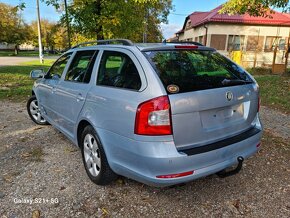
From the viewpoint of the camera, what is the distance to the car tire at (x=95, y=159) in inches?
116

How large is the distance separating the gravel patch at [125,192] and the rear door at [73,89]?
614mm

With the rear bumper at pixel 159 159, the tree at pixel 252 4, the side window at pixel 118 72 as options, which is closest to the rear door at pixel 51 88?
the side window at pixel 118 72

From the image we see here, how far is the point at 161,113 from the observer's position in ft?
7.72

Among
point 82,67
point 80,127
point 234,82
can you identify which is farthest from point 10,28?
point 234,82

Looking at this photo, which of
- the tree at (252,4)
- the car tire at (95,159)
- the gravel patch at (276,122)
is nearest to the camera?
the car tire at (95,159)

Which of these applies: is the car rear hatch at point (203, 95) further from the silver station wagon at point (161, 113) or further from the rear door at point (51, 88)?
the rear door at point (51, 88)

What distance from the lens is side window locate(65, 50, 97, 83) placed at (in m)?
3.36

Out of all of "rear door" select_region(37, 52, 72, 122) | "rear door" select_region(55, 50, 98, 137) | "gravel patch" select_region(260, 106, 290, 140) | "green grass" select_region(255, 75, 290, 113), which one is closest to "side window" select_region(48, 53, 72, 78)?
"rear door" select_region(37, 52, 72, 122)

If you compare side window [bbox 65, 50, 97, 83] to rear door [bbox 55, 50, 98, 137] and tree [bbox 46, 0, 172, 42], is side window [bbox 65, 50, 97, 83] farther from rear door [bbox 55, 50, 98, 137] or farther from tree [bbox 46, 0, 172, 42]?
tree [bbox 46, 0, 172, 42]

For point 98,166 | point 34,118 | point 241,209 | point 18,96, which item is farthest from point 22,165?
point 18,96

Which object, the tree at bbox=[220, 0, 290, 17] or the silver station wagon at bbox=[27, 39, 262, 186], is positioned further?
the tree at bbox=[220, 0, 290, 17]

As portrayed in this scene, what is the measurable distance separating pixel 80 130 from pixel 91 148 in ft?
1.18

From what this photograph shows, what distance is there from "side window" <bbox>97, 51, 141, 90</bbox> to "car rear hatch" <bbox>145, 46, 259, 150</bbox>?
0.22 meters

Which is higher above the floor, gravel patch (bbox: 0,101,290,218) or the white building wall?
the white building wall
